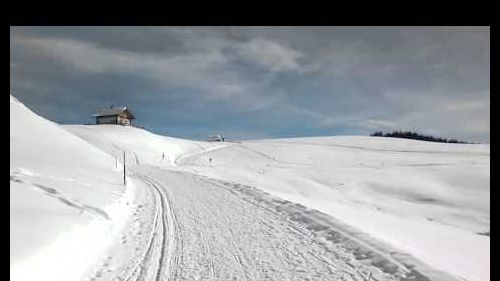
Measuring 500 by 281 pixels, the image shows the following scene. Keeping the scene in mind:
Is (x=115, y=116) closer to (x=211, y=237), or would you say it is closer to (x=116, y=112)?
(x=116, y=112)

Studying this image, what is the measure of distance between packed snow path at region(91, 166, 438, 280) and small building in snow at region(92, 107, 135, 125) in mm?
89848

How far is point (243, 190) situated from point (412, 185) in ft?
45.4

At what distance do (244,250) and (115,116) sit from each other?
96156mm

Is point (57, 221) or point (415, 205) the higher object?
point (57, 221)

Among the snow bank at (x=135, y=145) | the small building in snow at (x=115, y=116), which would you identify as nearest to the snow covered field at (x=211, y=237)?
the snow bank at (x=135, y=145)

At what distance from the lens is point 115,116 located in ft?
322

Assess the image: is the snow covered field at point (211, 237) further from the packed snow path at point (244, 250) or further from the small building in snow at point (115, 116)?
the small building in snow at point (115, 116)

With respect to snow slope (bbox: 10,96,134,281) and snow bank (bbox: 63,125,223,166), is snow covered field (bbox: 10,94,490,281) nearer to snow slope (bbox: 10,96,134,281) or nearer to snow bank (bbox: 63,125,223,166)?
snow slope (bbox: 10,96,134,281)

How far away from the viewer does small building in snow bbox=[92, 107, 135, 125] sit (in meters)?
97.8

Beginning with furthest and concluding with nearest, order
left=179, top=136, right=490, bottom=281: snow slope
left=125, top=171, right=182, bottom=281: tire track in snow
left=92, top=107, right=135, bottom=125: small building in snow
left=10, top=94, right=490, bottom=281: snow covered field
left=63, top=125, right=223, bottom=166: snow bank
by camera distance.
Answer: left=92, top=107, right=135, bottom=125: small building in snow → left=63, top=125, right=223, bottom=166: snow bank → left=179, top=136, right=490, bottom=281: snow slope → left=10, top=94, right=490, bottom=281: snow covered field → left=125, top=171, right=182, bottom=281: tire track in snow

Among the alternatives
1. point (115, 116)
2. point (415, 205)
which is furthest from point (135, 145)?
point (415, 205)

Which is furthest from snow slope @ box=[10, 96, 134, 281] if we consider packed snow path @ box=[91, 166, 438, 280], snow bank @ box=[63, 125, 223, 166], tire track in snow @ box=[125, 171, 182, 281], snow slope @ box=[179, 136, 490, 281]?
snow bank @ box=[63, 125, 223, 166]
